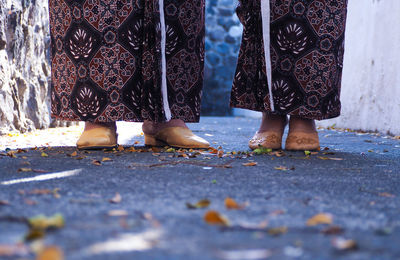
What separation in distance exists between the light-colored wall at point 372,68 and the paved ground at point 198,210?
180 cm

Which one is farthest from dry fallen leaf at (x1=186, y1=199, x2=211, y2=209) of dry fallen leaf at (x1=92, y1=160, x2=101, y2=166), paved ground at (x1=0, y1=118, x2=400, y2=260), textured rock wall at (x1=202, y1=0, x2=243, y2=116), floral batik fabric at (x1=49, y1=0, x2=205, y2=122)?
textured rock wall at (x1=202, y1=0, x2=243, y2=116)

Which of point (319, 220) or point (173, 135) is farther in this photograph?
point (173, 135)

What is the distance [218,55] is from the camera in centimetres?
682

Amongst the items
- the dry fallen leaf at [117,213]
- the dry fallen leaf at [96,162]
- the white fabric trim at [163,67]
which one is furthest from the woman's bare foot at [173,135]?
the dry fallen leaf at [117,213]

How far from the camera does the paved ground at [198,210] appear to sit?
1.57 feet

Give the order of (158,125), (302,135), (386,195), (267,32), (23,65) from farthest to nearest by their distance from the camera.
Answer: (23,65) < (158,125) < (302,135) < (267,32) < (386,195)

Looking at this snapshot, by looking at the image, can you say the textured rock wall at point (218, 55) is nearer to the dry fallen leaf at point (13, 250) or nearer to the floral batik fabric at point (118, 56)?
the floral batik fabric at point (118, 56)

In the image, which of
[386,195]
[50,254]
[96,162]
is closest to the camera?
[50,254]

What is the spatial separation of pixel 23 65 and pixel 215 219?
2.29 metres

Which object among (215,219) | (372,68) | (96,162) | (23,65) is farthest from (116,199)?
(372,68)

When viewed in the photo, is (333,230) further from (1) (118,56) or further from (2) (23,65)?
(2) (23,65)

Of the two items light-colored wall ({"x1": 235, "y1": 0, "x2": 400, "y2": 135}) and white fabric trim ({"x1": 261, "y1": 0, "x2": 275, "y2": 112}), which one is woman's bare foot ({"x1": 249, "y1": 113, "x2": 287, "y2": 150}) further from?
light-colored wall ({"x1": 235, "y1": 0, "x2": 400, "y2": 135})

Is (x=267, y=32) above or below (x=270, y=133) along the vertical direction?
above

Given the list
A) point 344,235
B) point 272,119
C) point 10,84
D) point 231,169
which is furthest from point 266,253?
point 10,84
